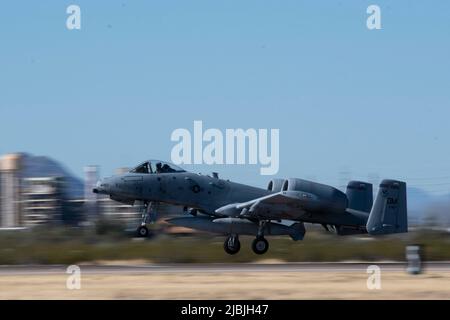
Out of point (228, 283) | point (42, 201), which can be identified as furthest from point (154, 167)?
point (42, 201)

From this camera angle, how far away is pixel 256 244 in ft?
103

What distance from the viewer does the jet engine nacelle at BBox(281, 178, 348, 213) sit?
31.3 meters

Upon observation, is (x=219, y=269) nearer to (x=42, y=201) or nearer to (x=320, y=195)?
(x=320, y=195)

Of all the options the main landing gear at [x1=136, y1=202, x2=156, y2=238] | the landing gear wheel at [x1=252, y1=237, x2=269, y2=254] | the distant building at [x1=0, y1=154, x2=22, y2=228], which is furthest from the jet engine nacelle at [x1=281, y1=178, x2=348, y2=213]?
the distant building at [x1=0, y1=154, x2=22, y2=228]

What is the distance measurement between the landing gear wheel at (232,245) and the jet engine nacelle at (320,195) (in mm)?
2582

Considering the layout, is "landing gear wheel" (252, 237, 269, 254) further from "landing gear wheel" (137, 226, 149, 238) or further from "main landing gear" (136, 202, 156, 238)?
"landing gear wheel" (137, 226, 149, 238)

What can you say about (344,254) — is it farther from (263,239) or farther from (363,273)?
(363,273)

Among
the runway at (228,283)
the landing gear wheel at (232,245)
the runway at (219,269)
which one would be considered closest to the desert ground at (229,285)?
the runway at (228,283)

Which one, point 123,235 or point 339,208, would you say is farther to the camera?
point 123,235

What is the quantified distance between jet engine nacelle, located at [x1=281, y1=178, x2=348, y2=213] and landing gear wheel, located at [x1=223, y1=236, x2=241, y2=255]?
2582 millimetres

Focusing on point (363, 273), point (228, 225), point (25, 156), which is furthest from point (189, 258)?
point (25, 156)

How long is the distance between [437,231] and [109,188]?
19224 mm
